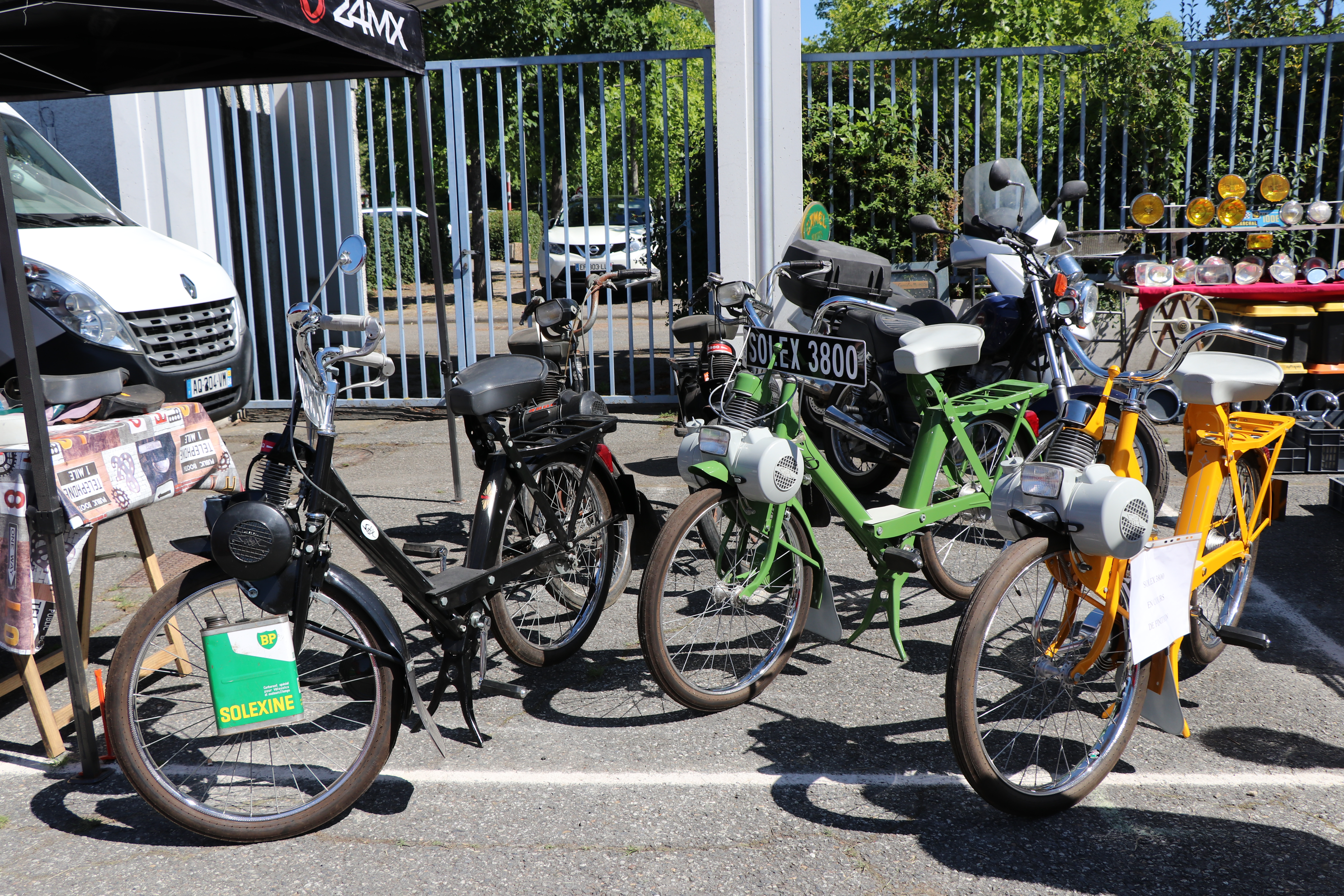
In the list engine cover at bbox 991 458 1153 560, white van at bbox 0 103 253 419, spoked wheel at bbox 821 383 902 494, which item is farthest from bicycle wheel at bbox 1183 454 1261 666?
white van at bbox 0 103 253 419

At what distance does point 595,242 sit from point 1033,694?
16.4m

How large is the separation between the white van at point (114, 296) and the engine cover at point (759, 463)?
364cm

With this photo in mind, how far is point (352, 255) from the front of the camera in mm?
2877

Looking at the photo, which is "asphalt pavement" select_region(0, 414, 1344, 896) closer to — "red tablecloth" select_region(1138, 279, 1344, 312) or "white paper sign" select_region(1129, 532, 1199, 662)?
"white paper sign" select_region(1129, 532, 1199, 662)

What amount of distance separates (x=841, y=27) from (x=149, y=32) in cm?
2533

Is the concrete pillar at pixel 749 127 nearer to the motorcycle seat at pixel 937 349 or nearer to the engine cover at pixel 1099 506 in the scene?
the motorcycle seat at pixel 937 349

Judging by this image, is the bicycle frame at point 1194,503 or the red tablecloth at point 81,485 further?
the red tablecloth at point 81,485

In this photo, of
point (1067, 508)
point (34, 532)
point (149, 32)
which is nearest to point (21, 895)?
point (34, 532)

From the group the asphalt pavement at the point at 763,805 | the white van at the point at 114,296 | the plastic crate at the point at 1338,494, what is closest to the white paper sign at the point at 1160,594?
the asphalt pavement at the point at 763,805

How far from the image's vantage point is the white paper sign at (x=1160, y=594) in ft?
9.29

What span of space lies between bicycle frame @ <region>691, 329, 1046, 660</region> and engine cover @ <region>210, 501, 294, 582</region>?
1.23 meters

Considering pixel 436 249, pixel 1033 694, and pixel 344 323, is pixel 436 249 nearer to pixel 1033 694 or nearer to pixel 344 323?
pixel 344 323

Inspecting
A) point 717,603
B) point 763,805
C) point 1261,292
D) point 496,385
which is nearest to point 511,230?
point 1261,292

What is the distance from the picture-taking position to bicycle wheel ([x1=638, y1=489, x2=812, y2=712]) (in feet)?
10.5
